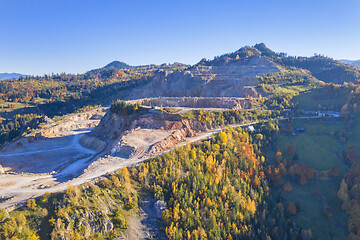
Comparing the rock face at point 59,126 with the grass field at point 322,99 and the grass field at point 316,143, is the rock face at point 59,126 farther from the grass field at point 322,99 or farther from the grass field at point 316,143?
the grass field at point 322,99

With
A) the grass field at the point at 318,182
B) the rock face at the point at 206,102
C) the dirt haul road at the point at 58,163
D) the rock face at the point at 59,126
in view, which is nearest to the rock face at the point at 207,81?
the rock face at the point at 206,102

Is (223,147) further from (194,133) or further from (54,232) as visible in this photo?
(54,232)

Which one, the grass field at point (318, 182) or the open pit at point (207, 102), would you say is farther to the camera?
the open pit at point (207, 102)

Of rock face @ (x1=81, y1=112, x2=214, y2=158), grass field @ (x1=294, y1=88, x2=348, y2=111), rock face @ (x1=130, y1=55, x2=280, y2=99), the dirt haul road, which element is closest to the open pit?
grass field @ (x1=294, y1=88, x2=348, y2=111)

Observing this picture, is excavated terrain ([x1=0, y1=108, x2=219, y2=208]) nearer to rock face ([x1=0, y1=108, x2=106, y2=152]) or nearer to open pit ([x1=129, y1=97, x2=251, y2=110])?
rock face ([x1=0, y1=108, x2=106, y2=152])

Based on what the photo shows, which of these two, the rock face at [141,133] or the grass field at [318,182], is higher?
the rock face at [141,133]

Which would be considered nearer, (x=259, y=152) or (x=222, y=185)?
(x=222, y=185)

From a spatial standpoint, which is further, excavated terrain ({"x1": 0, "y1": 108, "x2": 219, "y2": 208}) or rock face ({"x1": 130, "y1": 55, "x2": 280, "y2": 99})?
rock face ({"x1": 130, "y1": 55, "x2": 280, "y2": 99})

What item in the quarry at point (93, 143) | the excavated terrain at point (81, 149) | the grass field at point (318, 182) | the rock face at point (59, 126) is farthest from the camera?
the rock face at point (59, 126)

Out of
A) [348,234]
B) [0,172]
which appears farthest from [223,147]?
[0,172]
